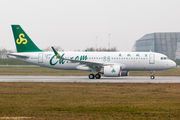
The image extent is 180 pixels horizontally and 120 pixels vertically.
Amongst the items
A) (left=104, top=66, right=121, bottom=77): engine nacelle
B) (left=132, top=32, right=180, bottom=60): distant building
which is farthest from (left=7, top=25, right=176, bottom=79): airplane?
(left=132, top=32, right=180, bottom=60): distant building

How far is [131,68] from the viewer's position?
36.3 m

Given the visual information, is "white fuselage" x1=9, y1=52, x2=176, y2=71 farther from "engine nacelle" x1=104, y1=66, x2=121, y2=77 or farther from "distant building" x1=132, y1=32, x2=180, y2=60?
"distant building" x1=132, y1=32, x2=180, y2=60

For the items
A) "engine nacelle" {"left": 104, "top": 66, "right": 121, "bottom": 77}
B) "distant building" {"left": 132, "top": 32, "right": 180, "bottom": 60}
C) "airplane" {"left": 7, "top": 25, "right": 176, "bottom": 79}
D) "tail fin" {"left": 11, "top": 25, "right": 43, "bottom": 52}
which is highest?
"distant building" {"left": 132, "top": 32, "right": 180, "bottom": 60}

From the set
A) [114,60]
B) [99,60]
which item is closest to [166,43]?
[114,60]

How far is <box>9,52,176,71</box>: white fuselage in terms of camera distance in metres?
35.9

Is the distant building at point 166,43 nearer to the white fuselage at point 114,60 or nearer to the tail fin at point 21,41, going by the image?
the white fuselage at point 114,60

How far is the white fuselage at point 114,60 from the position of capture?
118ft

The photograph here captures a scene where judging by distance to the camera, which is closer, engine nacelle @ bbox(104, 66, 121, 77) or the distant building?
engine nacelle @ bbox(104, 66, 121, 77)

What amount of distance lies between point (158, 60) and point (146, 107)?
23445 mm

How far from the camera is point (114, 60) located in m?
36.3

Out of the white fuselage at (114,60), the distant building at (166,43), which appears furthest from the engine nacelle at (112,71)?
the distant building at (166,43)

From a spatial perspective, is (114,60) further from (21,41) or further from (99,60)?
(21,41)

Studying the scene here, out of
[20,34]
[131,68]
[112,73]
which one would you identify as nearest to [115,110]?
[112,73]

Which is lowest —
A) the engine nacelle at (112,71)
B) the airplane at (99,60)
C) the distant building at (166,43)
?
the engine nacelle at (112,71)
